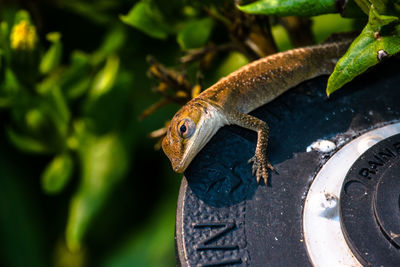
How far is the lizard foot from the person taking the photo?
0.71 metres

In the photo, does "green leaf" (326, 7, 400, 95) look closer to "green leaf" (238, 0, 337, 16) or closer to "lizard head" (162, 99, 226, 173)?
"green leaf" (238, 0, 337, 16)

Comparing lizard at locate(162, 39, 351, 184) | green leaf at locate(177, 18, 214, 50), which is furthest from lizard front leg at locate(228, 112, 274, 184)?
green leaf at locate(177, 18, 214, 50)

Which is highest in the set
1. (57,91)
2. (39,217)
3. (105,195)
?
(57,91)

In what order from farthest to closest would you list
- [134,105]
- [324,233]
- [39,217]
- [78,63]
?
[39,217] → [134,105] → [78,63] → [324,233]

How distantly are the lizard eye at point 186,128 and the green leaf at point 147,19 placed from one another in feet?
1.00

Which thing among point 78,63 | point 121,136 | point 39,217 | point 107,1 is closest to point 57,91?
point 78,63

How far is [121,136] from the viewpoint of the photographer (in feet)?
4.39

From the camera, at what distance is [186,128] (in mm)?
792

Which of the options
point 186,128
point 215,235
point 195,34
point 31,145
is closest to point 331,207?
point 215,235

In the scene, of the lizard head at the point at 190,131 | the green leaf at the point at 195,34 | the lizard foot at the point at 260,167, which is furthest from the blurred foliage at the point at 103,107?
the lizard foot at the point at 260,167

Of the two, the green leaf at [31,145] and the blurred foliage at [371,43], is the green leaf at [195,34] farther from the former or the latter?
the green leaf at [31,145]

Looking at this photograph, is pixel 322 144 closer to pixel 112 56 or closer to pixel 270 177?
pixel 270 177

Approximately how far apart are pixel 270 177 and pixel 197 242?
141 mm

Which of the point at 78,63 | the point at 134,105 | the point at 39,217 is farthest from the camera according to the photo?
the point at 39,217
